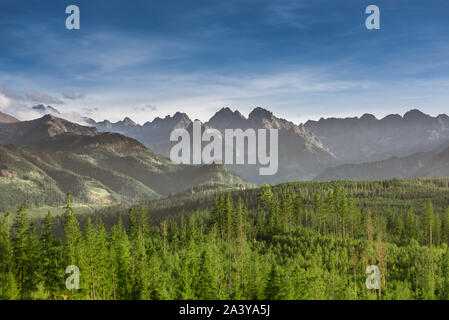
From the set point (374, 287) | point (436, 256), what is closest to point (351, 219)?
point (436, 256)

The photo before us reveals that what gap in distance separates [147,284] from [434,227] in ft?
495

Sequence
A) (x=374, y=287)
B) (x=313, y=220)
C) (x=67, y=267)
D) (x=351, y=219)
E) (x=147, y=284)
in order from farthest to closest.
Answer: (x=313, y=220)
(x=351, y=219)
(x=374, y=287)
(x=147, y=284)
(x=67, y=267)

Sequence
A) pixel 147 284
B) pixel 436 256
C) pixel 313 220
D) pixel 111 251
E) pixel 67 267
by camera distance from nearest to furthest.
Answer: pixel 67 267 < pixel 147 284 < pixel 111 251 < pixel 436 256 < pixel 313 220

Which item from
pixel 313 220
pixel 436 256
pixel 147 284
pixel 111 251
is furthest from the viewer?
pixel 313 220

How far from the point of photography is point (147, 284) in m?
75.8
